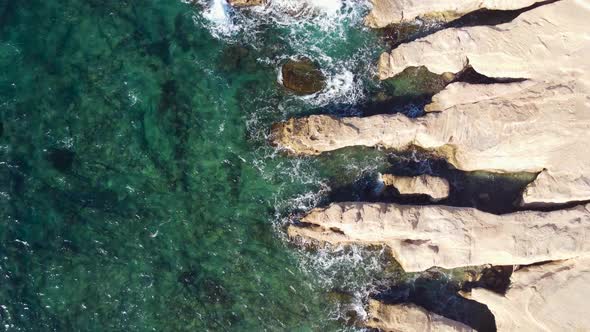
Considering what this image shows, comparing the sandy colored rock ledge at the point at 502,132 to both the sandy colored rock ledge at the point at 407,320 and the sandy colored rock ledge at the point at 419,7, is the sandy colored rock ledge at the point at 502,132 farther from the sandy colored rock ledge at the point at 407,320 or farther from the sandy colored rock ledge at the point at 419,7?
the sandy colored rock ledge at the point at 407,320

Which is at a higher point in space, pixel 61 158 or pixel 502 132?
pixel 502 132

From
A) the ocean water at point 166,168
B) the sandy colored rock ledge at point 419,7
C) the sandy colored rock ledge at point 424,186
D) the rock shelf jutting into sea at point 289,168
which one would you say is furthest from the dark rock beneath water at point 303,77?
the sandy colored rock ledge at point 424,186

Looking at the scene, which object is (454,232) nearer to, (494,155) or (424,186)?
(424,186)

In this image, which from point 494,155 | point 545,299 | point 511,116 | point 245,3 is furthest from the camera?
point 245,3

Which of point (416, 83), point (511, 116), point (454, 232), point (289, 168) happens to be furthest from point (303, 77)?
point (454, 232)

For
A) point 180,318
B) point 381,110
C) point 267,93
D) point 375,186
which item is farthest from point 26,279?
point 381,110

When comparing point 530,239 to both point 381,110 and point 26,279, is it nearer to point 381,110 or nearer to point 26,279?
point 381,110
